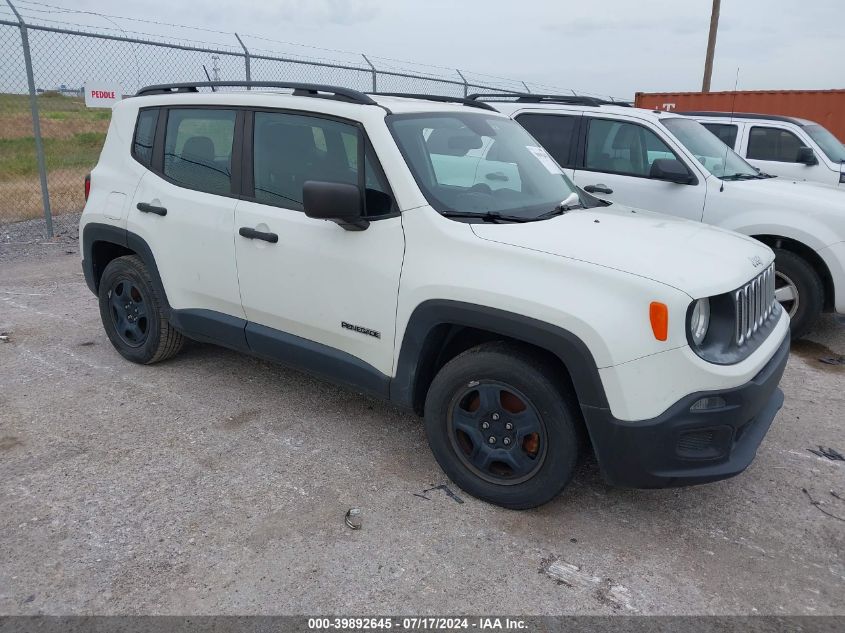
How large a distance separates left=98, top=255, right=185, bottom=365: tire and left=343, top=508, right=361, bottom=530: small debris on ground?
2.14m

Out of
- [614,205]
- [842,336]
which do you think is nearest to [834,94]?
[842,336]

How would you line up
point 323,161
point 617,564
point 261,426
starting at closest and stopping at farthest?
1. point 617,564
2. point 323,161
3. point 261,426

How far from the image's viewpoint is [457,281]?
3.04 m

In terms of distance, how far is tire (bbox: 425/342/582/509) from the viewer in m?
2.93

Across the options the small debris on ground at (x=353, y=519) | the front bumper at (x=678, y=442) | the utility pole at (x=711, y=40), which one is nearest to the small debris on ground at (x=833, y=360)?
the front bumper at (x=678, y=442)

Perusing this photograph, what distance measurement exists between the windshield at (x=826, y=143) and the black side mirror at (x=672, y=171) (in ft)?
11.7

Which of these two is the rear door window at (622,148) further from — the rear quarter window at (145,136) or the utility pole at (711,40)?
the utility pole at (711,40)

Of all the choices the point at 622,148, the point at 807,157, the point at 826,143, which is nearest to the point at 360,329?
the point at 622,148

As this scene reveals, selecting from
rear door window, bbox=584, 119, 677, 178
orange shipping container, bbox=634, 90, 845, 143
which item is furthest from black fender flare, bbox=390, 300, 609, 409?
orange shipping container, bbox=634, 90, 845, 143

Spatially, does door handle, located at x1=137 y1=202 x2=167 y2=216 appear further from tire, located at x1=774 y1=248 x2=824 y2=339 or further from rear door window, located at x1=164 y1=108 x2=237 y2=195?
tire, located at x1=774 y1=248 x2=824 y2=339

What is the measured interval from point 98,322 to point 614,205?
Result: 4.32m

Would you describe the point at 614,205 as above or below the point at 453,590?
above

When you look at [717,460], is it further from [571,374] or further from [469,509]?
[469,509]

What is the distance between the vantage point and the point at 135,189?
445 centimetres
